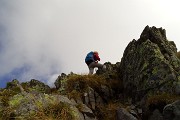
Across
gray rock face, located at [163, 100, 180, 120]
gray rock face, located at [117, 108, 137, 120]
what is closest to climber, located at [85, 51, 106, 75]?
gray rock face, located at [117, 108, 137, 120]

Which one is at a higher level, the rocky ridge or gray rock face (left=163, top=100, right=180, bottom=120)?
the rocky ridge

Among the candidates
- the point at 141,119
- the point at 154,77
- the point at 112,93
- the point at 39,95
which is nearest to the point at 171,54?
the point at 154,77

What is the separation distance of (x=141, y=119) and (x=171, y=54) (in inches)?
285

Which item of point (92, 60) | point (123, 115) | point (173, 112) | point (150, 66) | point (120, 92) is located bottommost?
point (173, 112)

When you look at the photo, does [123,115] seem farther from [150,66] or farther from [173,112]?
[150,66]

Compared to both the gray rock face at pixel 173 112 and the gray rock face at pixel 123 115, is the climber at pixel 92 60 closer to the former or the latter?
the gray rock face at pixel 123 115

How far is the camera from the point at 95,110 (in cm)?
2073

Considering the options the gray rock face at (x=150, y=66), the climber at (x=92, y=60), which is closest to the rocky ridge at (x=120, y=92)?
the gray rock face at (x=150, y=66)

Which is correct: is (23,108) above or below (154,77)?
below

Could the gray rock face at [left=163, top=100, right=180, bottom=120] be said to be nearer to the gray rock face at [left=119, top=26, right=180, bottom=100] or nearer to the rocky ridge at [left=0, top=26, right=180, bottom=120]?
the rocky ridge at [left=0, top=26, right=180, bottom=120]

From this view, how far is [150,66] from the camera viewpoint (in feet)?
73.0

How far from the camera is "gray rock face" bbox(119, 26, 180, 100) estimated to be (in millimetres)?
20359

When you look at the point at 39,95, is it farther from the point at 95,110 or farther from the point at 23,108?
the point at 95,110

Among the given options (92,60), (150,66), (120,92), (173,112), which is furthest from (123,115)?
(92,60)
